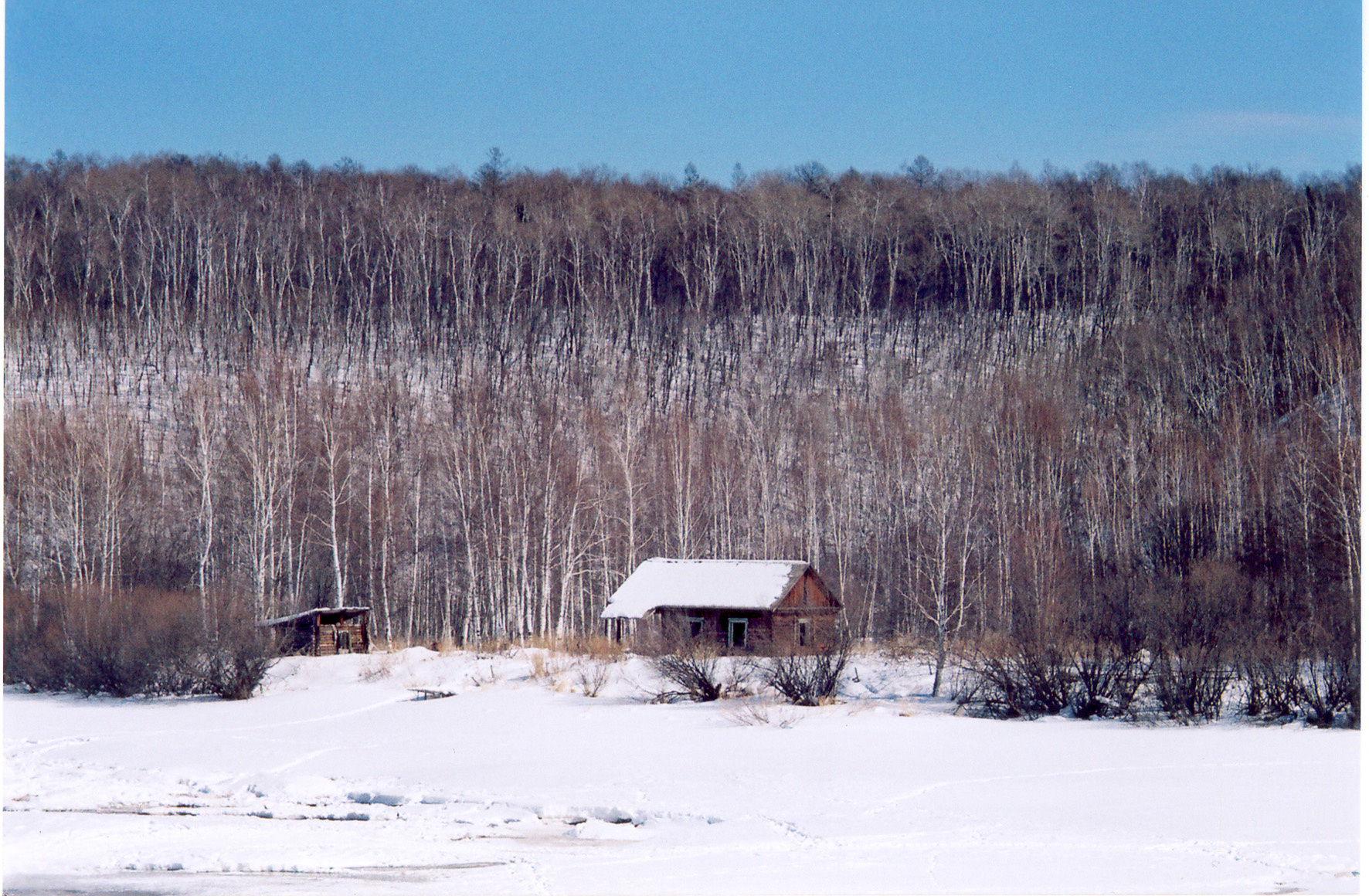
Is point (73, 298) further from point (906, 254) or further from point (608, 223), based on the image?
point (906, 254)

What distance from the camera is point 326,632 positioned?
1256 inches

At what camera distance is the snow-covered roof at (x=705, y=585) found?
32.0 meters

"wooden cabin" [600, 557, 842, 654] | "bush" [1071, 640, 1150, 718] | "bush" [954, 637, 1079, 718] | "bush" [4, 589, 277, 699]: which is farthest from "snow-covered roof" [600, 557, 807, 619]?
"bush" [1071, 640, 1150, 718]

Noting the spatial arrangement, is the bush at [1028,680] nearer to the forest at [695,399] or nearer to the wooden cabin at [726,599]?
the forest at [695,399]

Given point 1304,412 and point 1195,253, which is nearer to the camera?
point 1304,412

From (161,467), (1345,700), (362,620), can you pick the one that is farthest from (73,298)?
(1345,700)

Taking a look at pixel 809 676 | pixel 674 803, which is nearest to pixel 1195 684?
pixel 809 676

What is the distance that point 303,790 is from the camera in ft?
44.4

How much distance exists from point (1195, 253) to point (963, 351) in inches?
524

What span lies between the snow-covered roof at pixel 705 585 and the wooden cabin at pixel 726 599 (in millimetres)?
22

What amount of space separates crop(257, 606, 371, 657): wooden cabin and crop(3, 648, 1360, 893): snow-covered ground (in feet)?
32.2

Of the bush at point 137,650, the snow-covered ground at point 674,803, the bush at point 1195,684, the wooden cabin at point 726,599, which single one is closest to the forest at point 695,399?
the bush at point 1195,684

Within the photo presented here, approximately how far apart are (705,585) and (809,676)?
1259cm

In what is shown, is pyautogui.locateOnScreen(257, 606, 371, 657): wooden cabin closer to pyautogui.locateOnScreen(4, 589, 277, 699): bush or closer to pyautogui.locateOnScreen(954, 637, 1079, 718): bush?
pyautogui.locateOnScreen(4, 589, 277, 699): bush
